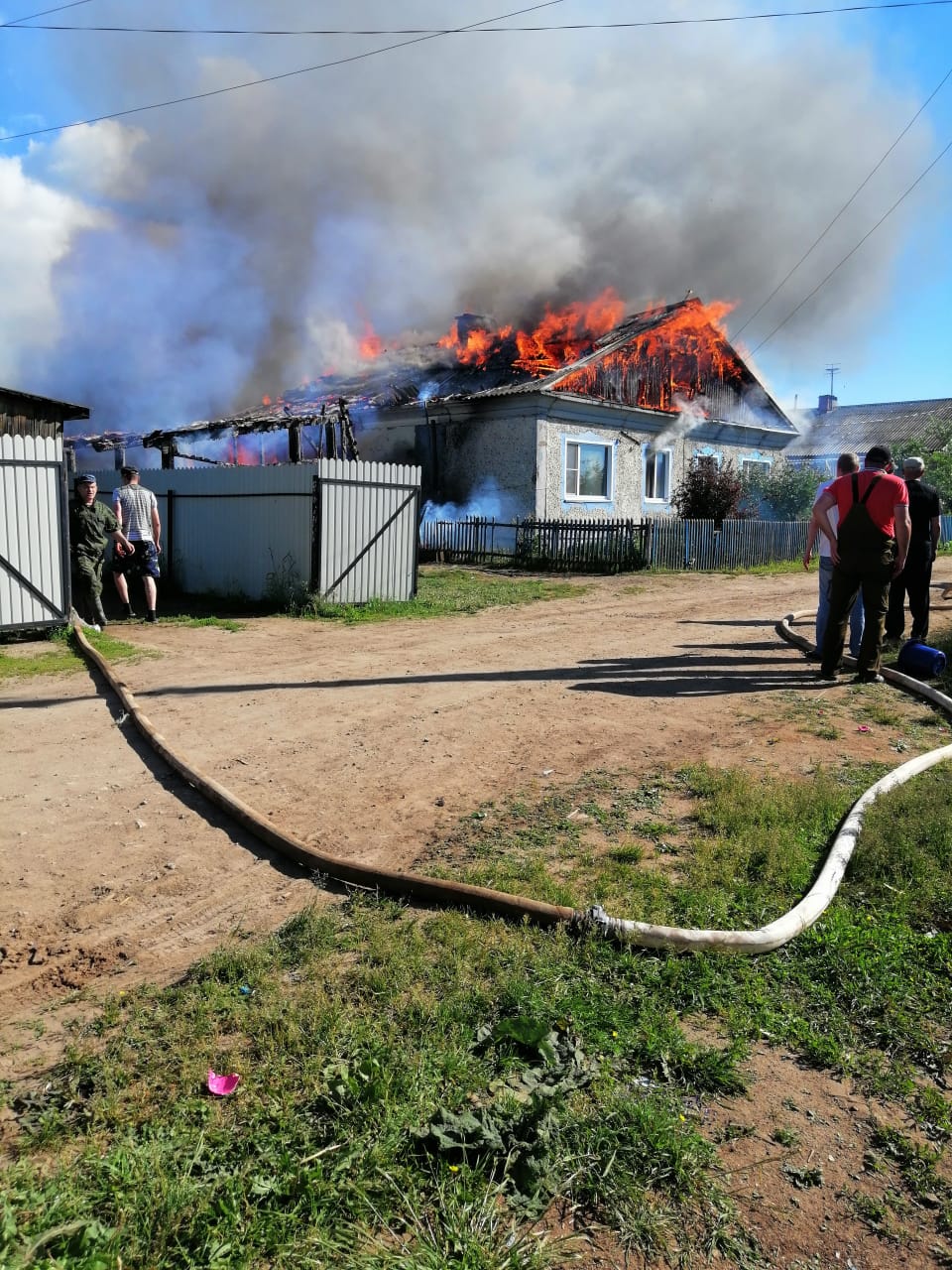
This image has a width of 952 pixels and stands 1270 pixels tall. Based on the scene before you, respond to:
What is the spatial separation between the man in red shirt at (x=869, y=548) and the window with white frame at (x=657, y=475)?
1675 cm

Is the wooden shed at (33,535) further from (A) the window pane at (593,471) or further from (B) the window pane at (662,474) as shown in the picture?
(B) the window pane at (662,474)

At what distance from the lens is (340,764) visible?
205 inches

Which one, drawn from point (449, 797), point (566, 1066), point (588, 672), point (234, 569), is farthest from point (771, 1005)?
point (234, 569)

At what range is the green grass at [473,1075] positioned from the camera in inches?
74.9

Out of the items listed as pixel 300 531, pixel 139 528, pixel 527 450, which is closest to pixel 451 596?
pixel 300 531

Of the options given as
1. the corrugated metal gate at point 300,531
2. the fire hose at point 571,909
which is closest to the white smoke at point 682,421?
the corrugated metal gate at point 300,531

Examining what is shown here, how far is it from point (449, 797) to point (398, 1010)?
78.7 inches

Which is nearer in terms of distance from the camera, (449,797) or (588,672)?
(449,797)

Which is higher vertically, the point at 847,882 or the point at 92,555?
the point at 92,555

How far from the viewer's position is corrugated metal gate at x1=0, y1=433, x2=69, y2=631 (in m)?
9.12

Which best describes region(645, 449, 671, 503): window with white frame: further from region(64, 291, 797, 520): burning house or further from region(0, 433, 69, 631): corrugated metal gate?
region(0, 433, 69, 631): corrugated metal gate

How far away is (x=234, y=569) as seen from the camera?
12930mm

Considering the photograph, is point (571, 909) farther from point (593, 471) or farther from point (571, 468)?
point (593, 471)

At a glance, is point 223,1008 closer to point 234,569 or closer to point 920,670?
point 920,670
